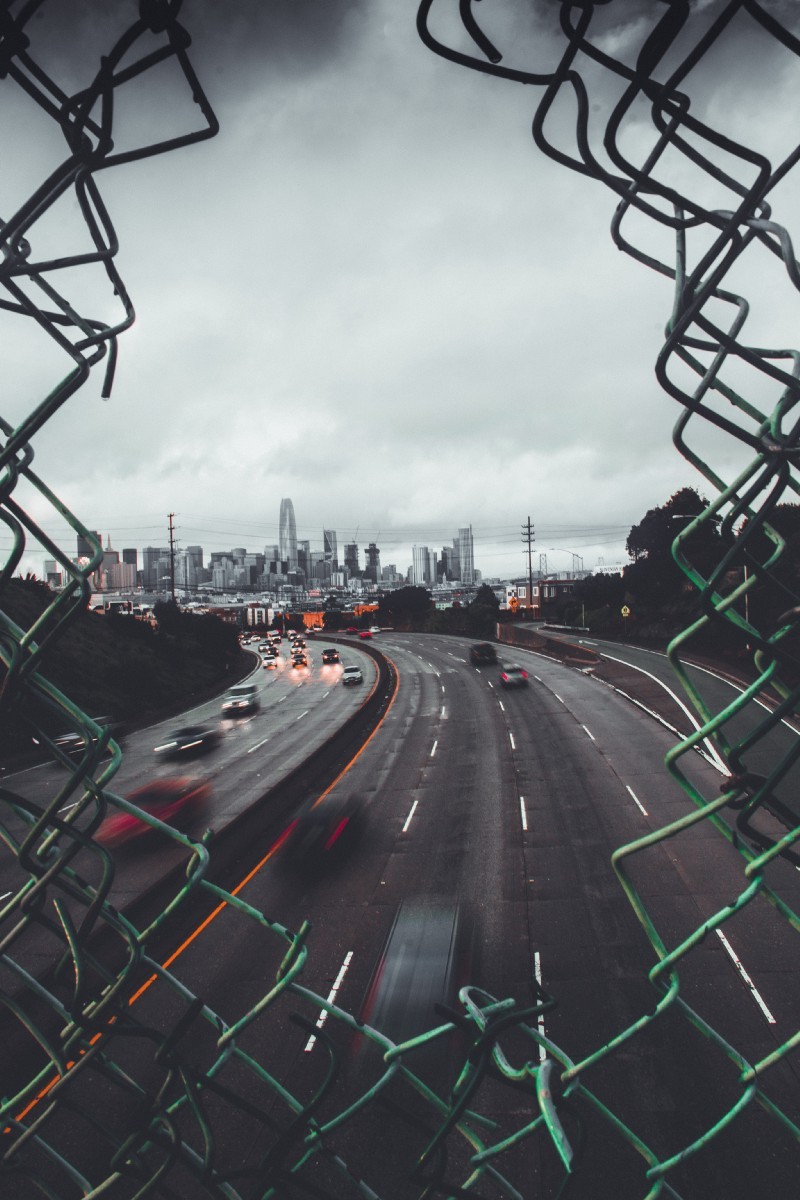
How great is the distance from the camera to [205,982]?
9586 millimetres

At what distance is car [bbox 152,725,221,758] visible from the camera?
2705cm

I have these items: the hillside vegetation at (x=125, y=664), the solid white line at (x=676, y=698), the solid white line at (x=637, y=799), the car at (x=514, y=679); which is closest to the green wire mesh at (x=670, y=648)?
the solid white line at (x=637, y=799)

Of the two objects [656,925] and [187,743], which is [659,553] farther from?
[656,925]

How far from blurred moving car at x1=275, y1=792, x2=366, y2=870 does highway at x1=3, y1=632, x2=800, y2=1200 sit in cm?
35

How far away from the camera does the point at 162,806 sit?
19.3 meters

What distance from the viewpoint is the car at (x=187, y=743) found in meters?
27.0

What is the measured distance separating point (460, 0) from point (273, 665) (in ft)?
206

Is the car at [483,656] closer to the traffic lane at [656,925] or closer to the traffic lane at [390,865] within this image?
the traffic lane at [390,865]

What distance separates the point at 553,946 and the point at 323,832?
732 centimetres

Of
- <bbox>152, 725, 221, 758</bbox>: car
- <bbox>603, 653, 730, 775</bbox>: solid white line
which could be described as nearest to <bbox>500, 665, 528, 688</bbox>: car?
<bbox>603, 653, 730, 775</bbox>: solid white line

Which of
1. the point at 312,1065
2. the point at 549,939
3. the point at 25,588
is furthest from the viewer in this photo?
the point at 25,588

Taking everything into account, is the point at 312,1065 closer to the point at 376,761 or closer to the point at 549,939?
the point at 549,939

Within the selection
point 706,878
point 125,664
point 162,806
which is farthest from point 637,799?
point 125,664

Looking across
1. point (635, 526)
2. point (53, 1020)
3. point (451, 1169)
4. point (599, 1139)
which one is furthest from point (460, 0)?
point (635, 526)
